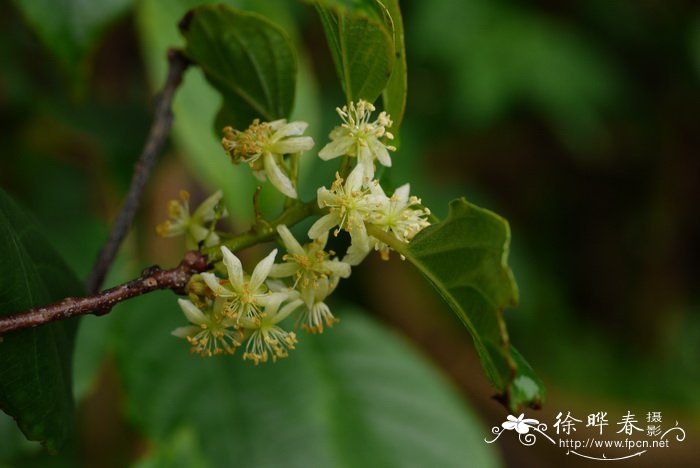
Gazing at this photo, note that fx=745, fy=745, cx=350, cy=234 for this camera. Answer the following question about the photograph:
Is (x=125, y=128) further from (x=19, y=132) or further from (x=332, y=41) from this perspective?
(x=332, y=41)

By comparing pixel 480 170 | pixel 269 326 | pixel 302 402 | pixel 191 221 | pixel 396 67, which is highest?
pixel 396 67

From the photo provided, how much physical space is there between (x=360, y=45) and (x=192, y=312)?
0.30 meters

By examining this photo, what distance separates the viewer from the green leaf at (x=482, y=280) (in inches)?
22.7

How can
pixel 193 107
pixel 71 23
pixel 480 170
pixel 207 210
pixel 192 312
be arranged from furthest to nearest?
pixel 480 170
pixel 193 107
pixel 71 23
pixel 207 210
pixel 192 312

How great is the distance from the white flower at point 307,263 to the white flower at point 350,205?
1.1 inches

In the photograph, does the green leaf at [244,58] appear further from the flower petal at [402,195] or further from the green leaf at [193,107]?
the green leaf at [193,107]

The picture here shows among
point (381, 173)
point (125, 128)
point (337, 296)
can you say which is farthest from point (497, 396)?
point (337, 296)

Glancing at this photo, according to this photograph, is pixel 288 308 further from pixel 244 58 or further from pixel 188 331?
pixel 244 58

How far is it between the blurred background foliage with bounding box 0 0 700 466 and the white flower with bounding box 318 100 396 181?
0.39 m

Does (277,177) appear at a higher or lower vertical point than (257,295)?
higher

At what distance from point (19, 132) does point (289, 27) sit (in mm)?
812

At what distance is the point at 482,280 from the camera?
60cm

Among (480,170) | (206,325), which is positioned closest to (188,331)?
(206,325)

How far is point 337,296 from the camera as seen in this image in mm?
2602
